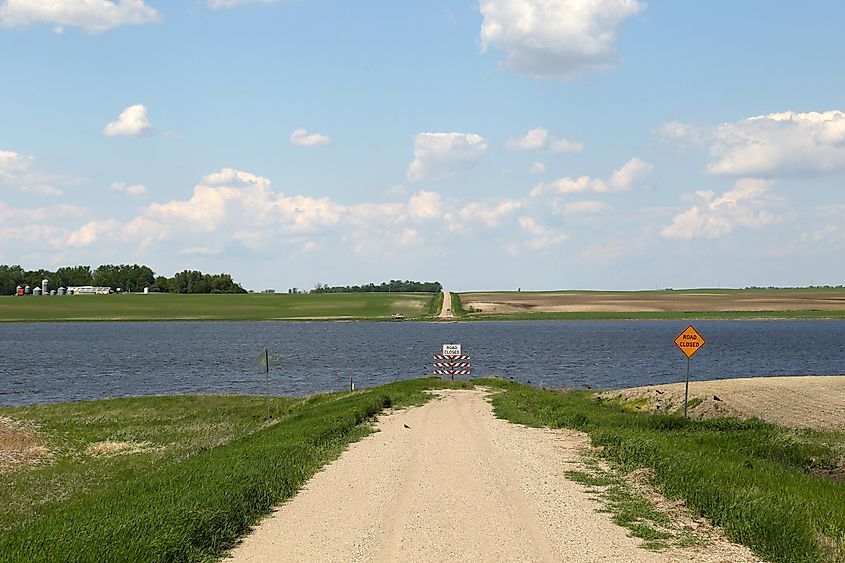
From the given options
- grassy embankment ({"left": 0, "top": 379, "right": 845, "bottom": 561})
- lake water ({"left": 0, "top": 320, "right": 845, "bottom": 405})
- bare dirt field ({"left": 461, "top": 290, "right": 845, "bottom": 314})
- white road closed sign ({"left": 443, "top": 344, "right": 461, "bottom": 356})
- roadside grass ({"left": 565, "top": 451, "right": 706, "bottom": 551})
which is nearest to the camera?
grassy embankment ({"left": 0, "top": 379, "right": 845, "bottom": 561})

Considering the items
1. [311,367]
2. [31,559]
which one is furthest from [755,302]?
[31,559]

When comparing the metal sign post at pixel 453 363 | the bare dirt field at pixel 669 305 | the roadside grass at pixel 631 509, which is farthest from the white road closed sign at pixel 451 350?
the bare dirt field at pixel 669 305

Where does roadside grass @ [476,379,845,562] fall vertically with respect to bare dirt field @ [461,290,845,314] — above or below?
below

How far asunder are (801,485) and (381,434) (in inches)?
443

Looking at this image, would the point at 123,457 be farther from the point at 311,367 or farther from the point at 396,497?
the point at 311,367

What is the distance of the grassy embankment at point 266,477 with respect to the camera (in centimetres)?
1036

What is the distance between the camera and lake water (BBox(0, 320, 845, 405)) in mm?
53688

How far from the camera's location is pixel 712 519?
1191cm

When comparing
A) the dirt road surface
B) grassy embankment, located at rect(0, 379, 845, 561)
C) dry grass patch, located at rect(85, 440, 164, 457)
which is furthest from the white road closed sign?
the dirt road surface

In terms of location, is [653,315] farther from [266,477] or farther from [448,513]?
[448,513]

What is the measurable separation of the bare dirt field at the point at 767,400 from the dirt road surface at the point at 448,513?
8.27 metres

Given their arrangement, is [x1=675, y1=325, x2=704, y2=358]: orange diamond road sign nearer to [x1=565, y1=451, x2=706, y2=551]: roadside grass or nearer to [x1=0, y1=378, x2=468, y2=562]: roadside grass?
[x1=565, y1=451, x2=706, y2=551]: roadside grass

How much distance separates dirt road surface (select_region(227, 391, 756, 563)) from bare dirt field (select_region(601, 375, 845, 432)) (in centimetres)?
827

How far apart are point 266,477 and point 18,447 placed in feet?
47.2
